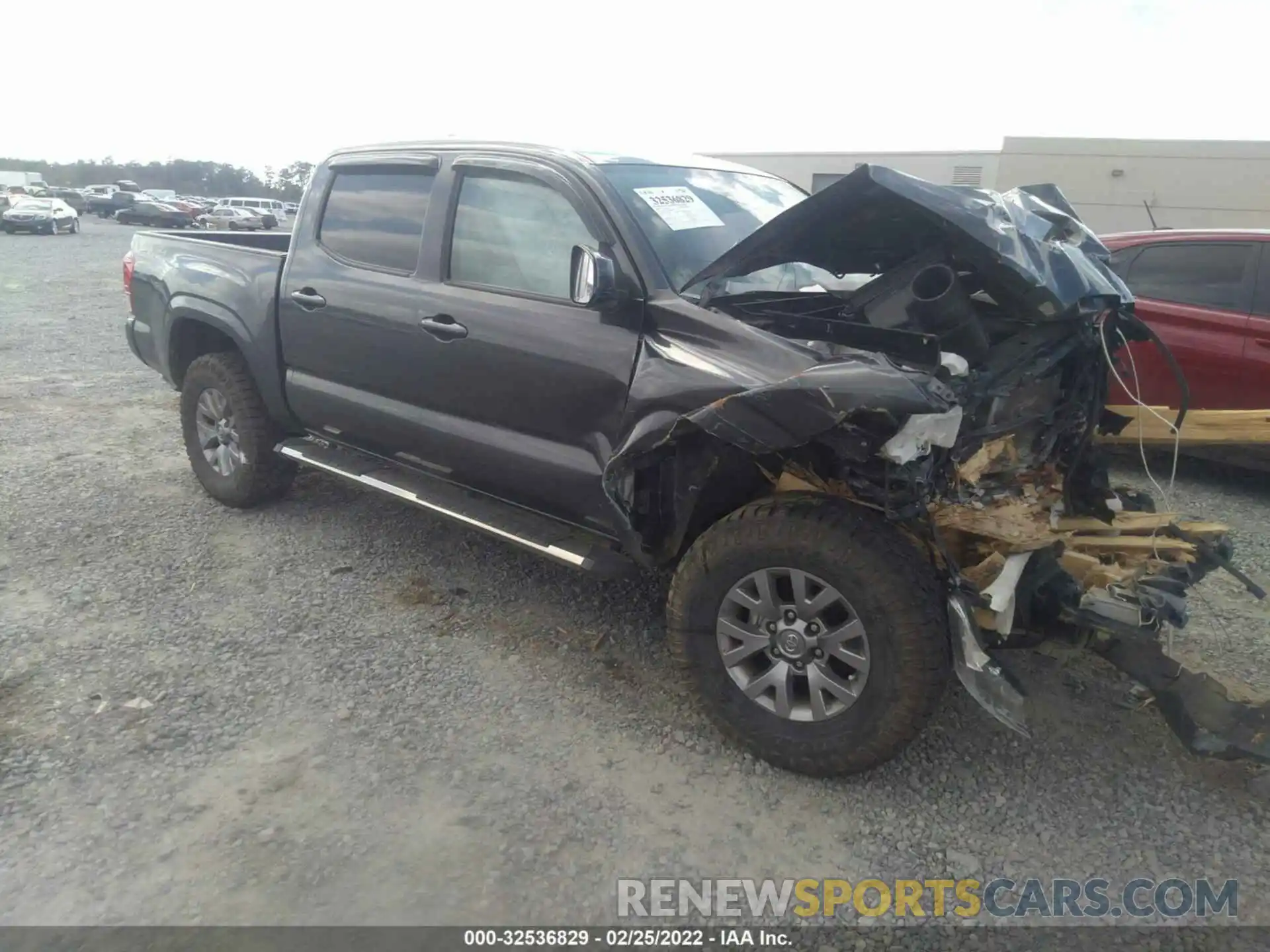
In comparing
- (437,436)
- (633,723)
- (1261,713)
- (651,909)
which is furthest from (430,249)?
(1261,713)

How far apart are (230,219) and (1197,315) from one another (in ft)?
126

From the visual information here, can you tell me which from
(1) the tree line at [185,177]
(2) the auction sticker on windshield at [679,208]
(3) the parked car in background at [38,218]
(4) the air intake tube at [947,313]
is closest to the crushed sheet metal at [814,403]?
(4) the air intake tube at [947,313]

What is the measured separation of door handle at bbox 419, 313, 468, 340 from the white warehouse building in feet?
64.3

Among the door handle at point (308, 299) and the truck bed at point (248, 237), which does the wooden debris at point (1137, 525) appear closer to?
the door handle at point (308, 299)

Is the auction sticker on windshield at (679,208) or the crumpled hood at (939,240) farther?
the auction sticker on windshield at (679,208)

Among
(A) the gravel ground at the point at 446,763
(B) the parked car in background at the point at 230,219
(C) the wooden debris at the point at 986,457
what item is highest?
(C) the wooden debris at the point at 986,457

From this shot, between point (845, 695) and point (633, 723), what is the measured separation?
80 centimetres

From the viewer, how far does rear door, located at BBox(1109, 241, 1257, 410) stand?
545 cm

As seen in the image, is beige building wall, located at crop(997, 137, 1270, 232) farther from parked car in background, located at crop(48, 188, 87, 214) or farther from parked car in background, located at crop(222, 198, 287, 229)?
parked car in background, located at crop(48, 188, 87, 214)

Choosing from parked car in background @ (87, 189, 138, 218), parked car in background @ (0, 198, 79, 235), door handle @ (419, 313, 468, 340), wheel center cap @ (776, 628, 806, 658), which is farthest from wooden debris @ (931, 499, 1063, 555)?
parked car in background @ (87, 189, 138, 218)

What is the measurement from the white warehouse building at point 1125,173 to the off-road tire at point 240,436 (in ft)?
63.1

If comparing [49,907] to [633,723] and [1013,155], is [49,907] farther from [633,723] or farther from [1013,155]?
[1013,155]

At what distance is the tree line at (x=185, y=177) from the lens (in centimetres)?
7431

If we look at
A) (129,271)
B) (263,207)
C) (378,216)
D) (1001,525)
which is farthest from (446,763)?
(263,207)
